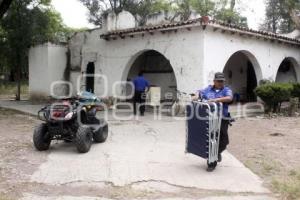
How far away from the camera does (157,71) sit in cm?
1883

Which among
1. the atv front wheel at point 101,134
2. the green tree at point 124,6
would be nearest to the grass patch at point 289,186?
the atv front wheel at point 101,134

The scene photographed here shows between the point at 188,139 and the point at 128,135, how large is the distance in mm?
3534

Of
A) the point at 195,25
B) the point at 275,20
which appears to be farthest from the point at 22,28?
the point at 275,20

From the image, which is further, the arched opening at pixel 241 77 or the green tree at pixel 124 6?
the green tree at pixel 124 6

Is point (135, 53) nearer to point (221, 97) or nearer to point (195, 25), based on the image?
point (195, 25)

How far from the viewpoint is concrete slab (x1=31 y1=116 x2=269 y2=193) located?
6.15 metres

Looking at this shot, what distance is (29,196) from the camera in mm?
5430

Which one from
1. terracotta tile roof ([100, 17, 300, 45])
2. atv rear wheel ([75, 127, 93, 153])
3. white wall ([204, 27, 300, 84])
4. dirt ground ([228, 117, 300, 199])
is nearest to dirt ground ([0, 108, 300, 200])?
dirt ground ([228, 117, 300, 199])

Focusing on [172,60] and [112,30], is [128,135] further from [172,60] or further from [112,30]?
[112,30]

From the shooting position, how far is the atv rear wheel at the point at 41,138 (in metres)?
8.24

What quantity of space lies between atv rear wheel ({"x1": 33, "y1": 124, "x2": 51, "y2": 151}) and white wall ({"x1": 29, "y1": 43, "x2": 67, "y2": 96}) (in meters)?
12.0

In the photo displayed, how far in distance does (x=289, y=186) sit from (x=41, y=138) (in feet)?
15.6

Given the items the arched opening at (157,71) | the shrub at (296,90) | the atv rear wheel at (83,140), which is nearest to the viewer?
the atv rear wheel at (83,140)

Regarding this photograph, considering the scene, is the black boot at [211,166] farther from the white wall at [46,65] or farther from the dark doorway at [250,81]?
the white wall at [46,65]
